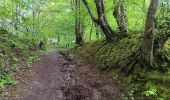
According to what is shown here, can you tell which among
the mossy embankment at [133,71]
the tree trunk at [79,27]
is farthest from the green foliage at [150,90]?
the tree trunk at [79,27]

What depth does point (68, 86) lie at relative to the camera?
1020 centimetres

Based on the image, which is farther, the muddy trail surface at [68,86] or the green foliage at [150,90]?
the muddy trail surface at [68,86]

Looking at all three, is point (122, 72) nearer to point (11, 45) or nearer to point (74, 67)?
point (74, 67)

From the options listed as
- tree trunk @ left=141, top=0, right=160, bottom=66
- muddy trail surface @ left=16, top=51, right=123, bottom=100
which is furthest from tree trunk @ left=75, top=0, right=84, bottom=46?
tree trunk @ left=141, top=0, right=160, bottom=66

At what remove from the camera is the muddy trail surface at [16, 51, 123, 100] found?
8.97m

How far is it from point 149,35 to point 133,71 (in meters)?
1.90

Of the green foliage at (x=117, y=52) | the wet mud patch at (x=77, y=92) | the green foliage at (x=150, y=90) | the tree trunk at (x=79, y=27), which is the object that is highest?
the tree trunk at (x=79, y=27)

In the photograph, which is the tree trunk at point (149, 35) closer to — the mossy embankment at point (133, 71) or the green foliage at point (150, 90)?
the mossy embankment at point (133, 71)

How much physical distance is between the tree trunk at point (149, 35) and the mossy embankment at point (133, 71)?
490 mm

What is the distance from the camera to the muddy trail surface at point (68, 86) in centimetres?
897

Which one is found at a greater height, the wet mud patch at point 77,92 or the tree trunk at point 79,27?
the tree trunk at point 79,27

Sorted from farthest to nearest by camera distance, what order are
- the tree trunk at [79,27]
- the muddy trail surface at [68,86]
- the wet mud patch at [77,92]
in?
the tree trunk at [79,27], the muddy trail surface at [68,86], the wet mud patch at [77,92]

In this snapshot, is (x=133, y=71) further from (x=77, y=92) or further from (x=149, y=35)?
(x=77, y=92)

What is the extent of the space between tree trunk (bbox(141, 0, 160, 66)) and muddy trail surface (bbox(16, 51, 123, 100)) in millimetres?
1827
